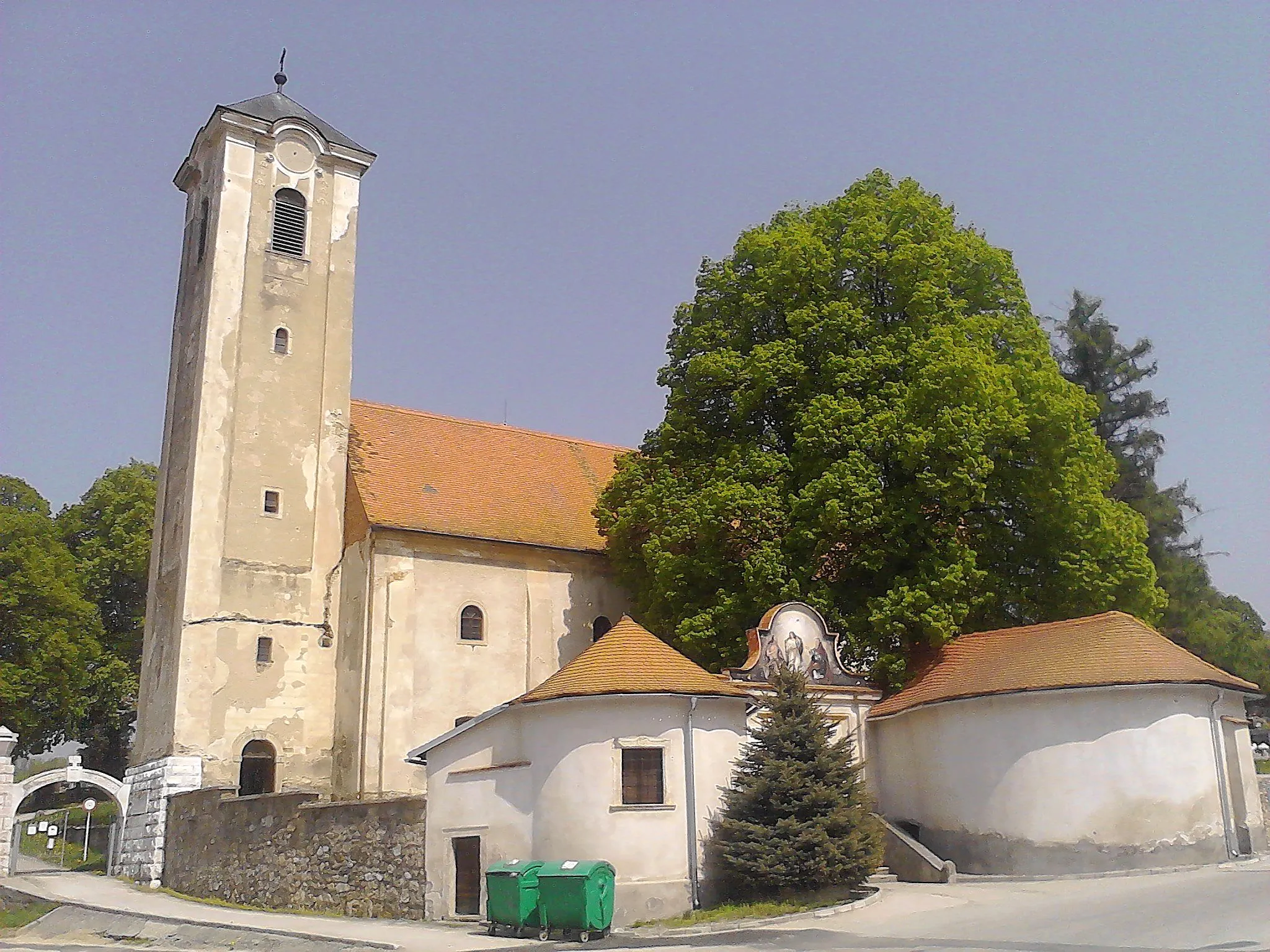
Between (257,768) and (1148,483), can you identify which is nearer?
(257,768)

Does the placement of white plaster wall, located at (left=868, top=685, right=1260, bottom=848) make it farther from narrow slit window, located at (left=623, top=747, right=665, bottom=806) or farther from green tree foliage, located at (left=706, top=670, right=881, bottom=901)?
narrow slit window, located at (left=623, top=747, right=665, bottom=806)

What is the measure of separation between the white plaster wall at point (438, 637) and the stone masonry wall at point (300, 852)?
10.6 ft

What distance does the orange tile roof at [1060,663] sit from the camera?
21328 millimetres

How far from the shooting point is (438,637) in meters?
27.3

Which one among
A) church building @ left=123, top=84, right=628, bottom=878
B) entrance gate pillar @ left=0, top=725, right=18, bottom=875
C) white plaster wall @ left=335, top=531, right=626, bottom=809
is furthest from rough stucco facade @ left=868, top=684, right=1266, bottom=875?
entrance gate pillar @ left=0, top=725, right=18, bottom=875

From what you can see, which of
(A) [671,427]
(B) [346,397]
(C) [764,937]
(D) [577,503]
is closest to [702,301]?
(A) [671,427]

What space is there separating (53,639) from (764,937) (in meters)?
29.2

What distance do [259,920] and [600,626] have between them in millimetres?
12755

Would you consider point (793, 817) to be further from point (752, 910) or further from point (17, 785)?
point (17, 785)

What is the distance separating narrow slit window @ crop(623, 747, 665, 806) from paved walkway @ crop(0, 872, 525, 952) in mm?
Answer: 3123

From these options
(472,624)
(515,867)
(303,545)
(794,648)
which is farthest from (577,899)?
(303,545)

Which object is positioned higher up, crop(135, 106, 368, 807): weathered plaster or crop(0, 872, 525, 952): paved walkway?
crop(135, 106, 368, 807): weathered plaster

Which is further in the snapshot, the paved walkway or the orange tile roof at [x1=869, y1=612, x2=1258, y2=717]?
the orange tile roof at [x1=869, y1=612, x2=1258, y2=717]

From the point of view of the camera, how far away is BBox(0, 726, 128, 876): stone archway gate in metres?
26.1
